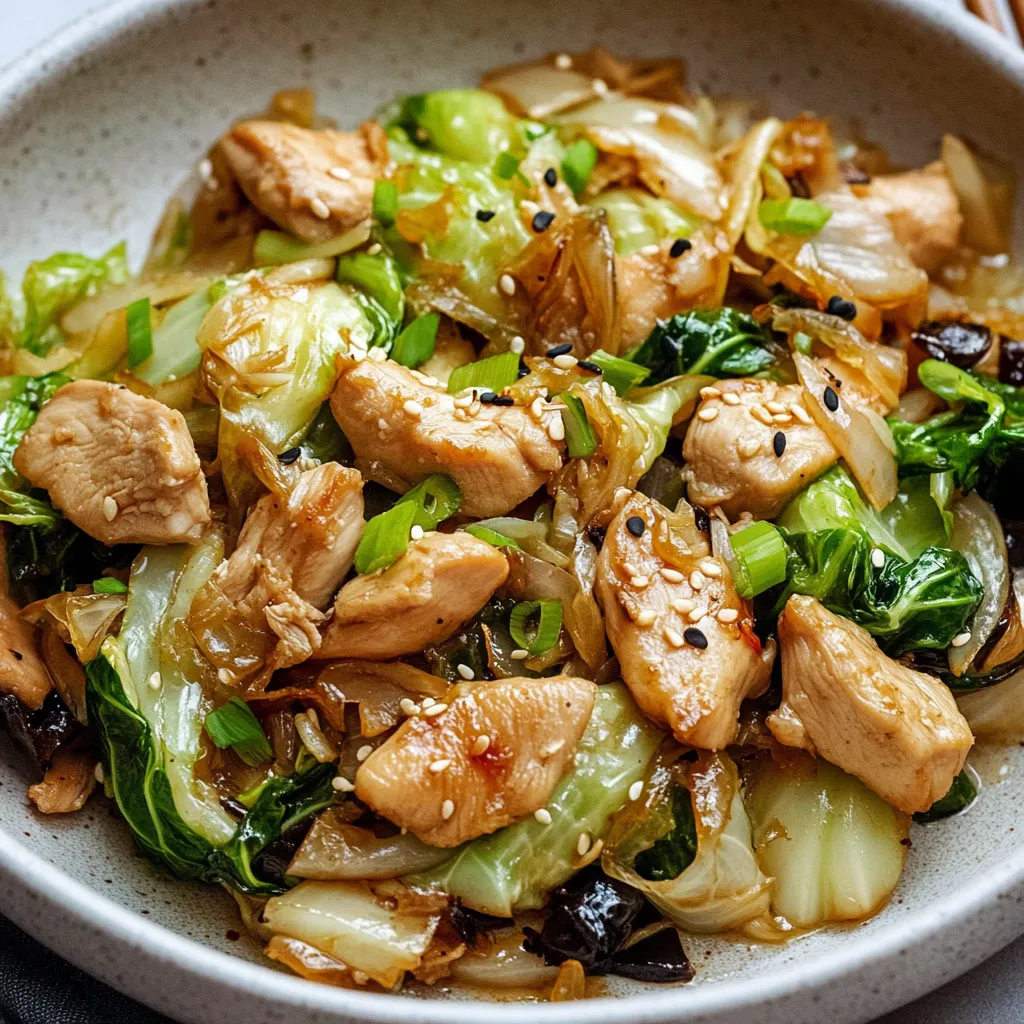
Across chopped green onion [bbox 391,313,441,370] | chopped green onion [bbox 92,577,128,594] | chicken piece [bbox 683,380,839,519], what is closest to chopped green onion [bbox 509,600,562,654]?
chicken piece [bbox 683,380,839,519]

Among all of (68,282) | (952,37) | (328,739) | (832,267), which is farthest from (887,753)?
(68,282)

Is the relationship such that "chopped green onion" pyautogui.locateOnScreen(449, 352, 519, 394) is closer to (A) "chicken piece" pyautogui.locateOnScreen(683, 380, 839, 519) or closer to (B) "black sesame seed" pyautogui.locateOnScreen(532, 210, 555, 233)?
(B) "black sesame seed" pyautogui.locateOnScreen(532, 210, 555, 233)

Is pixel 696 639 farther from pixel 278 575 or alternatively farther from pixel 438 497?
pixel 278 575

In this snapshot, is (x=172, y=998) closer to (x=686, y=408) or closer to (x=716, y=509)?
(x=716, y=509)

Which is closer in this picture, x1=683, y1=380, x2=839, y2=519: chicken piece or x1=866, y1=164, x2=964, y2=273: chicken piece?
x1=683, y1=380, x2=839, y2=519: chicken piece

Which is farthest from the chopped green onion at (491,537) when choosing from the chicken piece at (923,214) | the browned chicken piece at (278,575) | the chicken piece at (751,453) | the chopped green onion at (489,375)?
the chicken piece at (923,214)

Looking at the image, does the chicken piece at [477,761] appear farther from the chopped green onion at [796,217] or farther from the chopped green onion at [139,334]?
the chopped green onion at [796,217]
